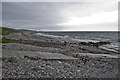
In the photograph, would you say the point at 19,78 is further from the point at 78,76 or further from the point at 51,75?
the point at 78,76

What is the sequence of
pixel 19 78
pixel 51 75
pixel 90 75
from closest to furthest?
pixel 19 78 → pixel 51 75 → pixel 90 75

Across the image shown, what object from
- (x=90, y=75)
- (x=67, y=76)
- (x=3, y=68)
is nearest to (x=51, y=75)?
(x=67, y=76)

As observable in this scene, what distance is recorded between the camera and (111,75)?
10.9 m

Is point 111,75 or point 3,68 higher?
point 3,68

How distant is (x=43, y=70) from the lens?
10.6 meters

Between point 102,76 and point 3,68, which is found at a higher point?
point 3,68

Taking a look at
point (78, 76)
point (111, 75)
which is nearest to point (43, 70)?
point (78, 76)

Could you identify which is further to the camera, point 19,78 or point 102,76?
point 102,76

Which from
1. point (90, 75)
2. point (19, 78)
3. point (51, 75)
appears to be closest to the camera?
point (19, 78)

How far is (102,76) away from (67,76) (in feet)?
9.68

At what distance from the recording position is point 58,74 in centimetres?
1006

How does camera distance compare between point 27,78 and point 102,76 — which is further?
point 102,76

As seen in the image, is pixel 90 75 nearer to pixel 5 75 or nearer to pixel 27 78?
pixel 27 78

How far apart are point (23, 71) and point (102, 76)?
629 cm
